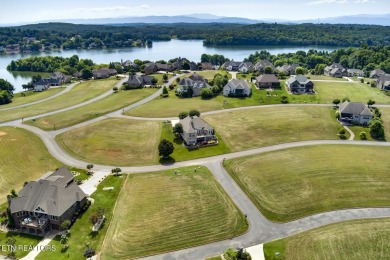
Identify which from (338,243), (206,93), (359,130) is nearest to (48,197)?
(338,243)

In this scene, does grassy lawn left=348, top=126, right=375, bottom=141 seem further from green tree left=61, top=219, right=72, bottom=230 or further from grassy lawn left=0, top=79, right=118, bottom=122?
grassy lawn left=0, top=79, right=118, bottom=122

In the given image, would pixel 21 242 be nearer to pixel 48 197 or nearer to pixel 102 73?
pixel 48 197

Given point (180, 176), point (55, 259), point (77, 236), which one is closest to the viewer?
point (55, 259)

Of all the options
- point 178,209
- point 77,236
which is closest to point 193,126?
point 178,209

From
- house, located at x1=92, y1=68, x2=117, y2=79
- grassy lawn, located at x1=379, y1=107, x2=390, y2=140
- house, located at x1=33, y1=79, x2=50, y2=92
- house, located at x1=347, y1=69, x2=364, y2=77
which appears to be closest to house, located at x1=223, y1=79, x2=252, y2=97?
grassy lawn, located at x1=379, y1=107, x2=390, y2=140

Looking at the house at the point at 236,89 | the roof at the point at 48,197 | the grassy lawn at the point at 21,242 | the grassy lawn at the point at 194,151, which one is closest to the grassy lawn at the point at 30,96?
the house at the point at 236,89

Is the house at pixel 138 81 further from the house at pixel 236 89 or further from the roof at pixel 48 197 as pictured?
the roof at pixel 48 197

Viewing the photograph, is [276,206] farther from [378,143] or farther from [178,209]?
[378,143]

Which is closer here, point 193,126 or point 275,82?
point 193,126
